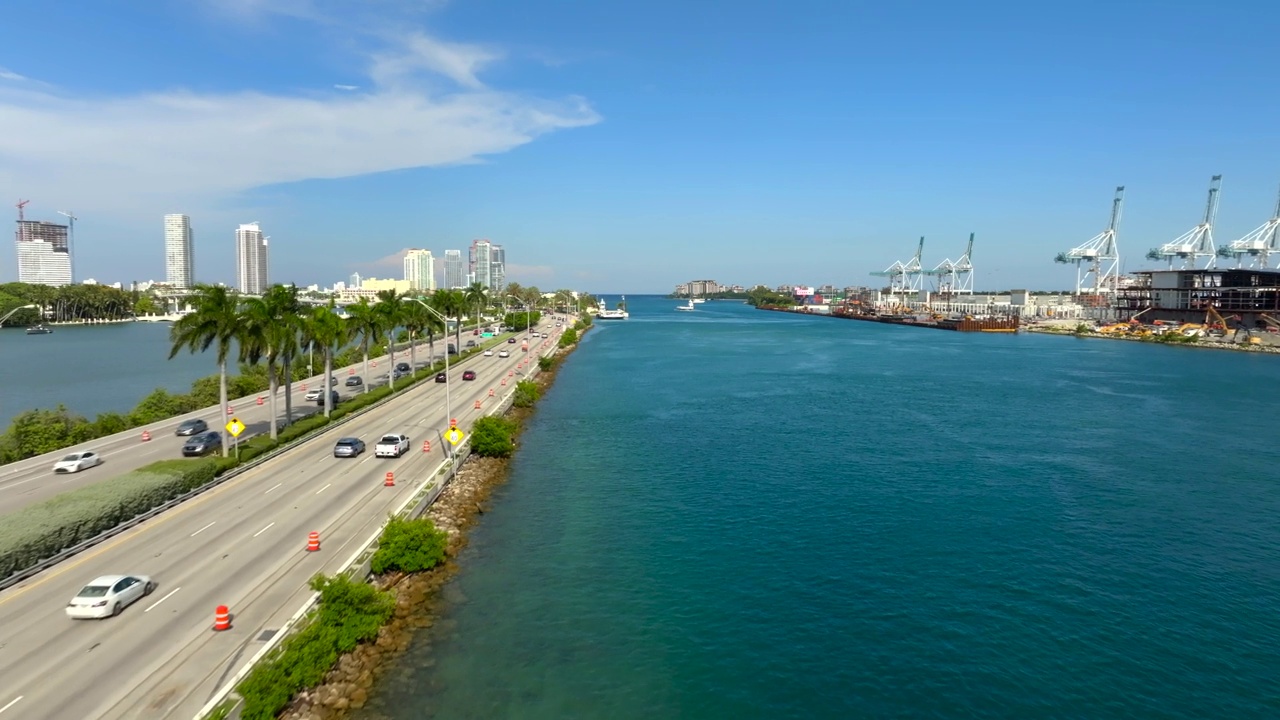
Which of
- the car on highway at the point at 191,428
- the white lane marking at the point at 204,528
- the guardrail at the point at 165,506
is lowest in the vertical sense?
the white lane marking at the point at 204,528

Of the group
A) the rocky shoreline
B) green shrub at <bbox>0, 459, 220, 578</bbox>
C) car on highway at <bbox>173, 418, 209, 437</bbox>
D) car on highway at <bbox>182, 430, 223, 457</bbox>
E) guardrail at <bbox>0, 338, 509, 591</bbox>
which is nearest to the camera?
the rocky shoreline

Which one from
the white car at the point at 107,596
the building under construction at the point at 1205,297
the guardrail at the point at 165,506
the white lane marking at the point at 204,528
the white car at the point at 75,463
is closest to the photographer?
the white car at the point at 107,596

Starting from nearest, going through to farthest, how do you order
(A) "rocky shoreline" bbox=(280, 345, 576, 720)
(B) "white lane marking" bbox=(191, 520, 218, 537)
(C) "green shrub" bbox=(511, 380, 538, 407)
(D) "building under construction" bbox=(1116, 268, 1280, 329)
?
(A) "rocky shoreline" bbox=(280, 345, 576, 720) < (B) "white lane marking" bbox=(191, 520, 218, 537) < (C) "green shrub" bbox=(511, 380, 538, 407) < (D) "building under construction" bbox=(1116, 268, 1280, 329)

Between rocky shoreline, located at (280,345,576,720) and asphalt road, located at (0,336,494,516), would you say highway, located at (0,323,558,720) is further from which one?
asphalt road, located at (0,336,494,516)

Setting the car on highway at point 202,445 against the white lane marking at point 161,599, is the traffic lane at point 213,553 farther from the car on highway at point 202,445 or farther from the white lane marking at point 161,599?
the car on highway at point 202,445

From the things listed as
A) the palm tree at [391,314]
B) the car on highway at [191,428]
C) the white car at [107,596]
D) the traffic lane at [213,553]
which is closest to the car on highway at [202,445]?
the car on highway at [191,428]

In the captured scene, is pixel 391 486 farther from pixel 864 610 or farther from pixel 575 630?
pixel 864 610

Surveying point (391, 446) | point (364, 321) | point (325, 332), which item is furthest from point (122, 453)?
point (364, 321)

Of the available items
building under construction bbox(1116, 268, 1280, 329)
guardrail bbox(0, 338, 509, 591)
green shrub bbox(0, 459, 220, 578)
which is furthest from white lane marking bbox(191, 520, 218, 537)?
building under construction bbox(1116, 268, 1280, 329)
